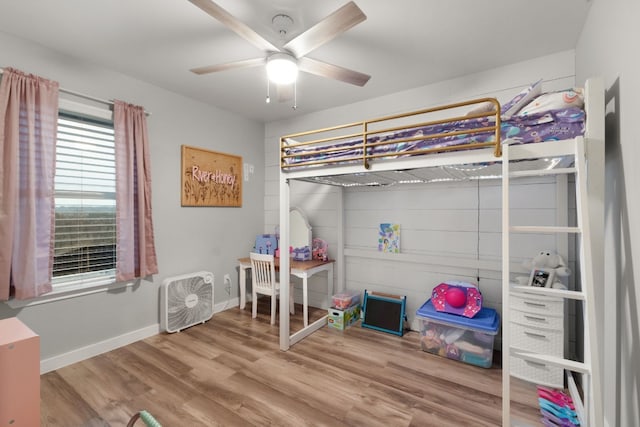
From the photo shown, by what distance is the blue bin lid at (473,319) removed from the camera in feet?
7.50

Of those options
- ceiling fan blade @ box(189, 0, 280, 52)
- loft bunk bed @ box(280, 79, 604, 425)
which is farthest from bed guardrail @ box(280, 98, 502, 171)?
ceiling fan blade @ box(189, 0, 280, 52)

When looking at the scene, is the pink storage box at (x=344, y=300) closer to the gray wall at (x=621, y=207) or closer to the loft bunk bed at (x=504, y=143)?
the loft bunk bed at (x=504, y=143)

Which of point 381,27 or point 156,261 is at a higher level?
point 381,27

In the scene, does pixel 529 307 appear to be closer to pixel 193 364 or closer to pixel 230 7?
pixel 193 364

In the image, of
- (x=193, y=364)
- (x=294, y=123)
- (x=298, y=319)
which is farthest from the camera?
(x=294, y=123)

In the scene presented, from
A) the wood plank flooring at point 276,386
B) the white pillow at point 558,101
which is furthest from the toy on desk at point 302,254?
the white pillow at point 558,101

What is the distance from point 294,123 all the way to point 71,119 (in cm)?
232

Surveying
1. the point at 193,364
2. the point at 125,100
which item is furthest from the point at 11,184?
the point at 193,364

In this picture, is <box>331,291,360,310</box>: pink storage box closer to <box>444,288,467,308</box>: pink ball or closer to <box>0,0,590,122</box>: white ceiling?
<box>444,288,467,308</box>: pink ball

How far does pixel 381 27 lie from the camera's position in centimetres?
201

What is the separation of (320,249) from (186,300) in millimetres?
1582

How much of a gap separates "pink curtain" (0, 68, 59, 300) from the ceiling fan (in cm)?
126

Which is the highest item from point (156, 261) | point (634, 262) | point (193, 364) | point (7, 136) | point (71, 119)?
point (71, 119)

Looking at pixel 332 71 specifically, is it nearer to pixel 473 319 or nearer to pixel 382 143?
pixel 382 143
